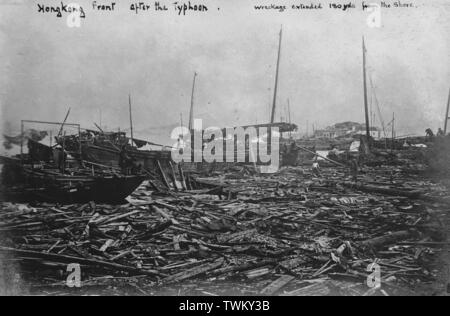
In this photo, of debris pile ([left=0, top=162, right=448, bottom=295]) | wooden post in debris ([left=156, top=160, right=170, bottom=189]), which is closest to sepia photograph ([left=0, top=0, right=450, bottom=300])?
debris pile ([left=0, top=162, right=448, bottom=295])

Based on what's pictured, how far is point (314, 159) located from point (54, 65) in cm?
700

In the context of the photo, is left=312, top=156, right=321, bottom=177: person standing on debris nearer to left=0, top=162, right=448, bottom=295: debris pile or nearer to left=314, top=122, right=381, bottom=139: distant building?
left=0, top=162, right=448, bottom=295: debris pile

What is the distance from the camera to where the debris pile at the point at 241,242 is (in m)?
5.28

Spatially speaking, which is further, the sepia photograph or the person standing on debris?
the person standing on debris

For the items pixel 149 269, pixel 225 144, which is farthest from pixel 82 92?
pixel 149 269

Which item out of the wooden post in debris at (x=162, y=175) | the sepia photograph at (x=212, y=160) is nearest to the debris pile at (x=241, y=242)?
the sepia photograph at (x=212, y=160)

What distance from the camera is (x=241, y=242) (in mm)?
6008

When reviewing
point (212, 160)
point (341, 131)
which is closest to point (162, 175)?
point (212, 160)

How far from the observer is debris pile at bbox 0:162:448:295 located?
208 inches

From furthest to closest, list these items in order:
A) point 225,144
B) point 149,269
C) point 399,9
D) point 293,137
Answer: point 293,137 → point 225,144 → point 399,9 → point 149,269

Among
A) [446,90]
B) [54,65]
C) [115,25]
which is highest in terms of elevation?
[115,25]

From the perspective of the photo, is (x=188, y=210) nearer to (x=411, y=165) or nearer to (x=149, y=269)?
(x=149, y=269)

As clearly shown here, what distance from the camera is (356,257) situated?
223 inches

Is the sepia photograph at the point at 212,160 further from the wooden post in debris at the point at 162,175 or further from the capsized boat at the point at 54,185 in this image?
the wooden post in debris at the point at 162,175
